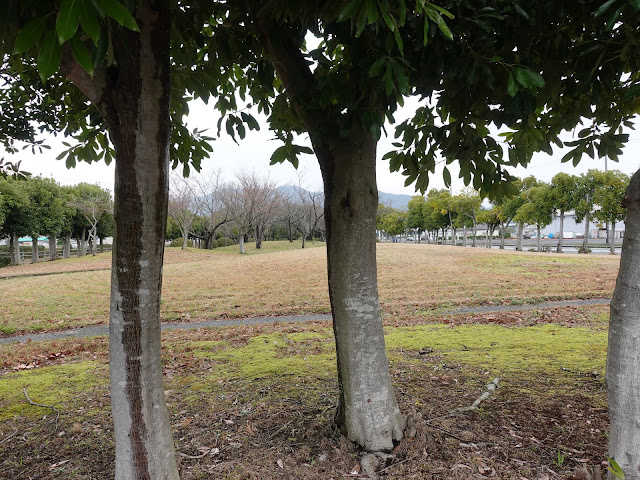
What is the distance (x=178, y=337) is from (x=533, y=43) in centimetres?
695

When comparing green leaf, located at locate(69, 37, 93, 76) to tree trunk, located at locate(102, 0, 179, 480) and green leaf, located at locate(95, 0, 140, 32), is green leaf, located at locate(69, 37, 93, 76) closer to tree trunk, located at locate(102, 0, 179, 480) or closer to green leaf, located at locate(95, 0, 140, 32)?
green leaf, located at locate(95, 0, 140, 32)

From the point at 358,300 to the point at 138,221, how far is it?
5.01ft

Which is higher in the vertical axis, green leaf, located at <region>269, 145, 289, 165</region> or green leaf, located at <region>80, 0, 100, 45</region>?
green leaf, located at <region>269, 145, 289, 165</region>

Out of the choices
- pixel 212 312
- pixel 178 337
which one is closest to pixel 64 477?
pixel 178 337

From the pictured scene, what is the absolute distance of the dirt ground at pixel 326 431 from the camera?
2631mm

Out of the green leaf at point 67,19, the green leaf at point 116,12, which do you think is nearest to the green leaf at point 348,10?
the green leaf at point 116,12

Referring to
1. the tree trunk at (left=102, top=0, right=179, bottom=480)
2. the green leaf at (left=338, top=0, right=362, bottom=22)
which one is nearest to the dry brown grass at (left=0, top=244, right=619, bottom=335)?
the tree trunk at (left=102, top=0, right=179, bottom=480)

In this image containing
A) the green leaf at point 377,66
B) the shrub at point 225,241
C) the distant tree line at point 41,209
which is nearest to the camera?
the green leaf at point 377,66

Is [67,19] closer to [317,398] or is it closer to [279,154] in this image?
[279,154]

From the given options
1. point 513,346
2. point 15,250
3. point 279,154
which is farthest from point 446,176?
point 15,250

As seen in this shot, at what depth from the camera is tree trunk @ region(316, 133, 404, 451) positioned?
9.18ft

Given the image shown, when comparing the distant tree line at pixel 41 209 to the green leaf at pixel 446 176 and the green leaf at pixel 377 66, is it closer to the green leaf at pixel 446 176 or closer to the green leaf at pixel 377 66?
the green leaf at pixel 446 176

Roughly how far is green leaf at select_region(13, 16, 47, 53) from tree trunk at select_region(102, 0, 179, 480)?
0.90m

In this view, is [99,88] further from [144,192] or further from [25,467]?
[25,467]
